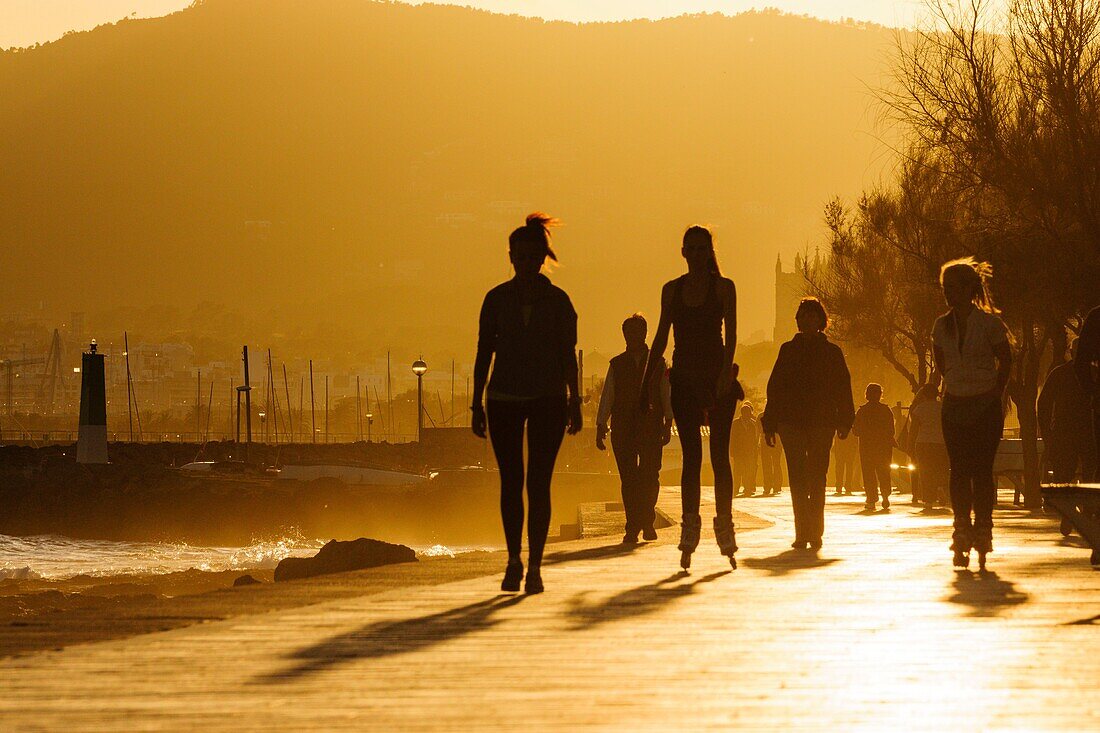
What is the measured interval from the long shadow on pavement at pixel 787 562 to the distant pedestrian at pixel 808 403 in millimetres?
680

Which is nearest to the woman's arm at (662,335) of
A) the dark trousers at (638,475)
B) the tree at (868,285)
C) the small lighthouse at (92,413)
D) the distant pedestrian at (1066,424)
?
the dark trousers at (638,475)

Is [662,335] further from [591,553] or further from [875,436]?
[875,436]

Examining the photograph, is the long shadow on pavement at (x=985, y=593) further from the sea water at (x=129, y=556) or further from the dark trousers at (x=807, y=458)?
the sea water at (x=129, y=556)

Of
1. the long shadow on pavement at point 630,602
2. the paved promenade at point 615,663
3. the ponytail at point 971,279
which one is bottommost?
the paved promenade at point 615,663

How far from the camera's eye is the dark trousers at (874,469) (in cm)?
2353

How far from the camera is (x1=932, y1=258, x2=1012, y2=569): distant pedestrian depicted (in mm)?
10594

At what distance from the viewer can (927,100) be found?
22656mm

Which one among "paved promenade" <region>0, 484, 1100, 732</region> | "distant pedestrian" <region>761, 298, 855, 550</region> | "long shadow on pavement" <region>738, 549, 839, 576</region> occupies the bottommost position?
"paved promenade" <region>0, 484, 1100, 732</region>

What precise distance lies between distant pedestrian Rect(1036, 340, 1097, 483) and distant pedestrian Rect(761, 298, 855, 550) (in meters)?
3.48

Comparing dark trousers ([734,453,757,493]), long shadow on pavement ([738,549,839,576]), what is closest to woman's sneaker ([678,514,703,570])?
long shadow on pavement ([738,549,839,576])

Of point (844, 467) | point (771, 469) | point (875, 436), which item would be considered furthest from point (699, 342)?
point (844, 467)

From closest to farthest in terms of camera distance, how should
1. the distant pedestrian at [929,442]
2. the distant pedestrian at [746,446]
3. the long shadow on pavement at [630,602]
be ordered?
1. the long shadow on pavement at [630,602]
2. the distant pedestrian at [929,442]
3. the distant pedestrian at [746,446]

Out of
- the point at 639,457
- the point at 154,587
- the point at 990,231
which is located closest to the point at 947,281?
the point at 639,457

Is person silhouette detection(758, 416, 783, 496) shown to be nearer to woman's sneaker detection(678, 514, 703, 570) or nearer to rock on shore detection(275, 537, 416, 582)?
rock on shore detection(275, 537, 416, 582)
